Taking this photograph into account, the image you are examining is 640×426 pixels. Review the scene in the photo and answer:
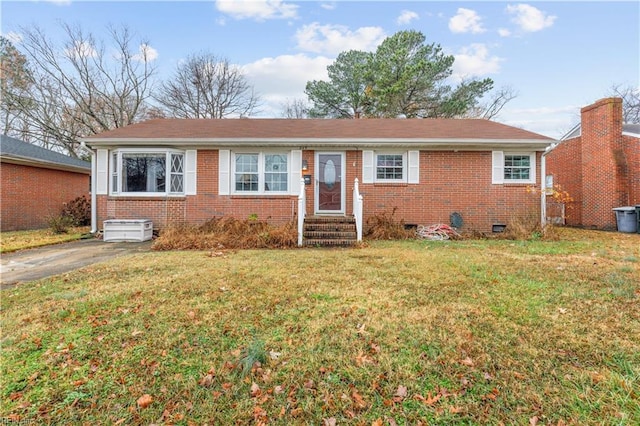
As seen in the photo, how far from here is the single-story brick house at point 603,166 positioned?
A: 449 inches

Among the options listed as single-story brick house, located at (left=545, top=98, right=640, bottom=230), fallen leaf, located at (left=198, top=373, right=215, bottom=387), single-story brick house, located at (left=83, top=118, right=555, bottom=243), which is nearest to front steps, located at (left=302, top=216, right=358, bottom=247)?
single-story brick house, located at (left=83, top=118, right=555, bottom=243)

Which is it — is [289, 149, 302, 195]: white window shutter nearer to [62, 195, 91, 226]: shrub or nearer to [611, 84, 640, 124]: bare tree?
[62, 195, 91, 226]: shrub

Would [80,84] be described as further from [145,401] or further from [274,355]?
[274,355]

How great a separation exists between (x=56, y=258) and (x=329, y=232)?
20.9 feet

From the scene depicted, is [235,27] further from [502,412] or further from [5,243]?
[502,412]

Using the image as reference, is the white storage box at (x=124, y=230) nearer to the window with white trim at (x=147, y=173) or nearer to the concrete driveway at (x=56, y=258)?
the concrete driveway at (x=56, y=258)

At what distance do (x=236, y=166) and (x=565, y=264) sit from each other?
29.3ft

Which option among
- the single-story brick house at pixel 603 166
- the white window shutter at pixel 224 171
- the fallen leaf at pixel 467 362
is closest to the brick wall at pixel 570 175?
the single-story brick house at pixel 603 166

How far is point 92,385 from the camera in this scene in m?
2.13

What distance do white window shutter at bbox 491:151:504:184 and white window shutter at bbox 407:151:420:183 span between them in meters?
2.45

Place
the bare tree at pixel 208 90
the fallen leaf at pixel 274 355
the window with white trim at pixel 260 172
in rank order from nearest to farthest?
the fallen leaf at pixel 274 355
the window with white trim at pixel 260 172
the bare tree at pixel 208 90

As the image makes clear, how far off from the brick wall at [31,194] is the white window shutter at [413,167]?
15.0 meters

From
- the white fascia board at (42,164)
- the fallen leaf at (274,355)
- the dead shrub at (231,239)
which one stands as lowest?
the fallen leaf at (274,355)

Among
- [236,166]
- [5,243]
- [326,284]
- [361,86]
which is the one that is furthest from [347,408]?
[361,86]
